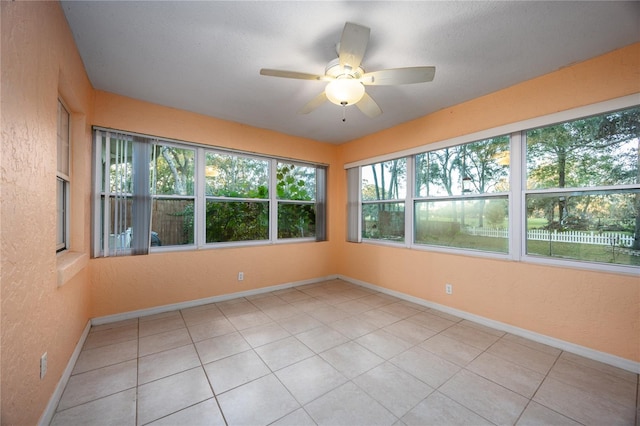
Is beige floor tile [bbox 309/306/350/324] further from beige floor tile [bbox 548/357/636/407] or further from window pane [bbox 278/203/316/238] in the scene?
beige floor tile [bbox 548/357/636/407]

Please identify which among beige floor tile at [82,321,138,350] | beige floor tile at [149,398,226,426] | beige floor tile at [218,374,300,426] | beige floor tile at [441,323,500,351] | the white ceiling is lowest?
beige floor tile at [218,374,300,426]

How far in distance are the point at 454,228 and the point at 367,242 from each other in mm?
1454

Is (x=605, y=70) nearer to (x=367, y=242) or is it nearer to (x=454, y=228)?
(x=454, y=228)

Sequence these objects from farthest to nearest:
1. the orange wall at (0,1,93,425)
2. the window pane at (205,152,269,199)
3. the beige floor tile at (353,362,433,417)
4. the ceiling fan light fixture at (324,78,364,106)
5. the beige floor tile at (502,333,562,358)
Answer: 1. the window pane at (205,152,269,199)
2. the beige floor tile at (502,333,562,358)
3. the ceiling fan light fixture at (324,78,364,106)
4. the beige floor tile at (353,362,433,417)
5. the orange wall at (0,1,93,425)

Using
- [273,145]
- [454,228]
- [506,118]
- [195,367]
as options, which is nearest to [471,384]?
[454,228]

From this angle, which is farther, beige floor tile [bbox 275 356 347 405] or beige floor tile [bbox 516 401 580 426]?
beige floor tile [bbox 275 356 347 405]

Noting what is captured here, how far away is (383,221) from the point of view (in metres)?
4.08

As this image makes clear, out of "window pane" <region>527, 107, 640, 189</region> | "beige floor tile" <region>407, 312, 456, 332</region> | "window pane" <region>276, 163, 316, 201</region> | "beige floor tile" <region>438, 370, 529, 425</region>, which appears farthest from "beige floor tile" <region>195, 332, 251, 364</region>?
"window pane" <region>527, 107, 640, 189</region>

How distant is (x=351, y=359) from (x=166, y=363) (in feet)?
5.09

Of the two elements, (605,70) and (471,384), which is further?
(605,70)

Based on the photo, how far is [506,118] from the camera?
104 inches

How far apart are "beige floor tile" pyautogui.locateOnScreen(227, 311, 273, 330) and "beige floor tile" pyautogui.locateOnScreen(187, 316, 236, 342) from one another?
0.06m

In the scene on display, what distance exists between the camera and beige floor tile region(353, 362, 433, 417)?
1.65m

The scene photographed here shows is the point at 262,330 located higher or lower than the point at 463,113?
lower
